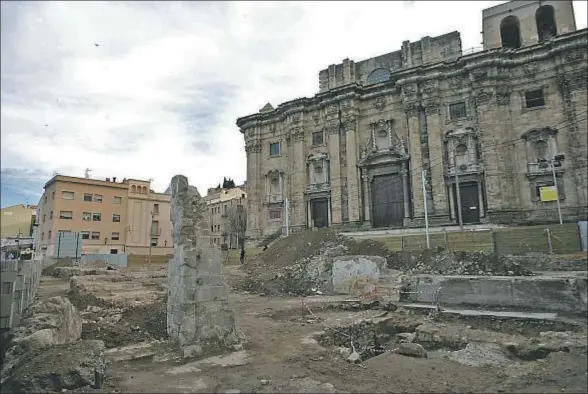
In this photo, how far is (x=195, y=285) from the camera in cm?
694

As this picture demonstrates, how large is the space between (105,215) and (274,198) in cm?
2191

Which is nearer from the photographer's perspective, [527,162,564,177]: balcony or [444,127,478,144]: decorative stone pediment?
[527,162,564,177]: balcony

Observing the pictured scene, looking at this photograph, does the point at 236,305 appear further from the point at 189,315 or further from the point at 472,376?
the point at 472,376

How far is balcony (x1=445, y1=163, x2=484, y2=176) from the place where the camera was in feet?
83.0

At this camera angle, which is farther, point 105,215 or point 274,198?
point 105,215

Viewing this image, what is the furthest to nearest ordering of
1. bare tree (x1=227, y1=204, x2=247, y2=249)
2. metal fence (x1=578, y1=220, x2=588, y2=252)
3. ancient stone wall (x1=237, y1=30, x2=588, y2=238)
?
bare tree (x1=227, y1=204, x2=247, y2=249) → ancient stone wall (x1=237, y1=30, x2=588, y2=238) → metal fence (x1=578, y1=220, x2=588, y2=252)

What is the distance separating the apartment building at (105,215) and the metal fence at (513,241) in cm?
3029

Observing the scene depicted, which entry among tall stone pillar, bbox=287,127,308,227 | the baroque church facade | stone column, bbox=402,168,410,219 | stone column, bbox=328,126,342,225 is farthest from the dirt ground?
tall stone pillar, bbox=287,127,308,227

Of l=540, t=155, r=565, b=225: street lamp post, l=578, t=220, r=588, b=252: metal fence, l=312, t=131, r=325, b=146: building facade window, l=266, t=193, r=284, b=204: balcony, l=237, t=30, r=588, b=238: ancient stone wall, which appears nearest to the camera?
l=578, t=220, r=588, b=252: metal fence

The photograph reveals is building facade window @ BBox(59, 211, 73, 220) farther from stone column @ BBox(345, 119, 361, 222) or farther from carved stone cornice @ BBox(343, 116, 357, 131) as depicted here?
carved stone cornice @ BBox(343, 116, 357, 131)

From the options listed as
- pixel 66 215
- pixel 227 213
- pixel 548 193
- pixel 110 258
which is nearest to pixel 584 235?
pixel 548 193

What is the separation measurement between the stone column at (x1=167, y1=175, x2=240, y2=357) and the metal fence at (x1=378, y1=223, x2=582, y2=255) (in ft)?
44.9

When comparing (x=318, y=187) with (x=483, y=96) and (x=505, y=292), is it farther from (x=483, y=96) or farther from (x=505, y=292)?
(x=505, y=292)

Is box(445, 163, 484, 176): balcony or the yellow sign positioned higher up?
box(445, 163, 484, 176): balcony
